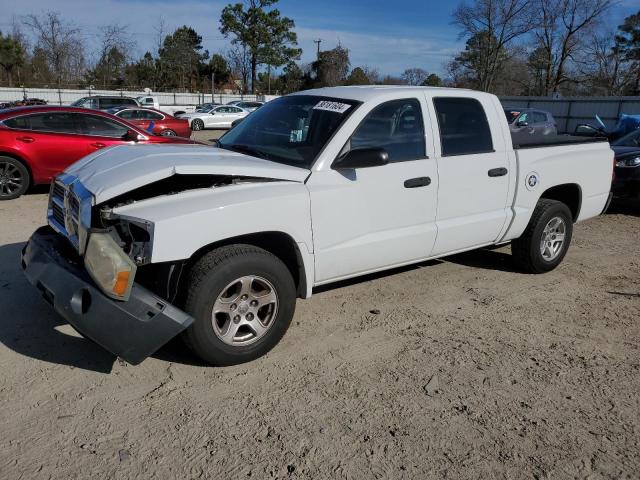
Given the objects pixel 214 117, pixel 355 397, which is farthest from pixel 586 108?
pixel 355 397

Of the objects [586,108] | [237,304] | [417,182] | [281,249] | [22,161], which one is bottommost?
[237,304]

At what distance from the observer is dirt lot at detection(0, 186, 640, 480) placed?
2.74 metres

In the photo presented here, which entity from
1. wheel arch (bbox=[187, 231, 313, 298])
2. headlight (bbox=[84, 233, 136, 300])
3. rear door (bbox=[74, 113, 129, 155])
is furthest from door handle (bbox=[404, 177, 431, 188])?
rear door (bbox=[74, 113, 129, 155])

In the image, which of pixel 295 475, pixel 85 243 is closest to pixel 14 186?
pixel 85 243

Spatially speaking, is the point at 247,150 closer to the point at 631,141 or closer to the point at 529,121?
the point at 631,141

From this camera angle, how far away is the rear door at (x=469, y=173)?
4535mm

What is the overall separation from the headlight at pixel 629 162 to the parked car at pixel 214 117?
74.1ft

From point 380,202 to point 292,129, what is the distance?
0.95 meters

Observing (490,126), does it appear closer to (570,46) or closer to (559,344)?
(559,344)

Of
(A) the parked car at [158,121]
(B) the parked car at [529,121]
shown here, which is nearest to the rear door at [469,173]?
(B) the parked car at [529,121]

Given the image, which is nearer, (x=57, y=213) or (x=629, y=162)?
(x=57, y=213)

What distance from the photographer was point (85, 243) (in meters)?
3.17

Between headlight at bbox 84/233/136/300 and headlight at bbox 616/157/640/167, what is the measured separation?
838 cm

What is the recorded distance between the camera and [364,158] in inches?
149
